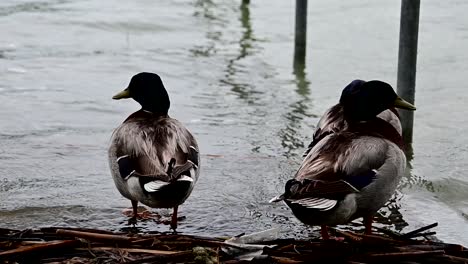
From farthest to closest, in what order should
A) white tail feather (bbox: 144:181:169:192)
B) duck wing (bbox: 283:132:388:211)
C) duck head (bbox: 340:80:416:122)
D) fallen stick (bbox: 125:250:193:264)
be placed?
duck head (bbox: 340:80:416:122) → white tail feather (bbox: 144:181:169:192) → duck wing (bbox: 283:132:388:211) → fallen stick (bbox: 125:250:193:264)

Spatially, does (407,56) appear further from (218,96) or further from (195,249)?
(195,249)

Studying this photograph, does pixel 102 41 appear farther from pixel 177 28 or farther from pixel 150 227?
pixel 150 227

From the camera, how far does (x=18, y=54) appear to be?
35.3ft

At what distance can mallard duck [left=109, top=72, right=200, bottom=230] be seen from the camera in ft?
16.9

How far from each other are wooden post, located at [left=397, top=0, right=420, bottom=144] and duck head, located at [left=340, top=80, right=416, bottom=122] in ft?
6.23

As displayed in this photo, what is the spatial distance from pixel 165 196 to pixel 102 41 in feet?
22.8

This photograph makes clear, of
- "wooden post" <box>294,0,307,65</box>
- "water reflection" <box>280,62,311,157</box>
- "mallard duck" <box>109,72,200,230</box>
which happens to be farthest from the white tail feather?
"wooden post" <box>294,0,307,65</box>

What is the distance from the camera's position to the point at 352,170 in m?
4.87

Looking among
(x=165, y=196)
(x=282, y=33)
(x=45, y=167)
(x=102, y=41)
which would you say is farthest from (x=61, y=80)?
(x=165, y=196)

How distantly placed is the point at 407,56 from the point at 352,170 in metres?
2.90

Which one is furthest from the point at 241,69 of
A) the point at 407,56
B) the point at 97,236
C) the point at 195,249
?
the point at 195,249

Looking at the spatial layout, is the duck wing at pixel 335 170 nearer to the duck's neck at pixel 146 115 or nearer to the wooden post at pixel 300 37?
the duck's neck at pixel 146 115

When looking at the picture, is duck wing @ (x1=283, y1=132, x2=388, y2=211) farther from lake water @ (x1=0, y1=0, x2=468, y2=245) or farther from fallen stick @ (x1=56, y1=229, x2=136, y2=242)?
fallen stick @ (x1=56, y1=229, x2=136, y2=242)

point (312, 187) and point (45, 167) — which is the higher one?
point (312, 187)
